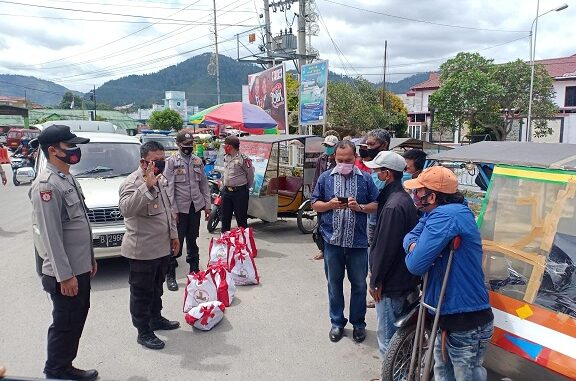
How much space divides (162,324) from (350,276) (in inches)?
75.5

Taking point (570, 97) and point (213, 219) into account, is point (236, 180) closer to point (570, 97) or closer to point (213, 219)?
point (213, 219)

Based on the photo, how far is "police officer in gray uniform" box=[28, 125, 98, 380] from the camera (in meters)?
2.97

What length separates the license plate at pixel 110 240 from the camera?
546cm

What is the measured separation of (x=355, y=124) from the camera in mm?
26094

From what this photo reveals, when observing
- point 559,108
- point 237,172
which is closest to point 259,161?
point 237,172

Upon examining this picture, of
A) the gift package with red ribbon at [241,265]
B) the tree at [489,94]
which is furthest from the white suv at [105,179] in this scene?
the tree at [489,94]

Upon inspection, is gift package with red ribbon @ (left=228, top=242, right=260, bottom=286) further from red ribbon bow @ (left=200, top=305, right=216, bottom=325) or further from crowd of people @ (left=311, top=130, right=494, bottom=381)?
crowd of people @ (left=311, top=130, right=494, bottom=381)

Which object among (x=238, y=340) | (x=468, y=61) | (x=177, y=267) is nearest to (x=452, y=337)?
(x=238, y=340)

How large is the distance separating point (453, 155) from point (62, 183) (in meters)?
3.11

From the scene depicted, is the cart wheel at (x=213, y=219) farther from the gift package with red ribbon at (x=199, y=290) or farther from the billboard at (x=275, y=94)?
the billboard at (x=275, y=94)

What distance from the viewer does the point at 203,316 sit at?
4.23 metres

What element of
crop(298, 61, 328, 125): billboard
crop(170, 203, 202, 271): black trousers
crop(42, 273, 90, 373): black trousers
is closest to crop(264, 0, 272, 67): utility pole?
crop(298, 61, 328, 125): billboard

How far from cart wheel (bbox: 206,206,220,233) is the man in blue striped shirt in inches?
174

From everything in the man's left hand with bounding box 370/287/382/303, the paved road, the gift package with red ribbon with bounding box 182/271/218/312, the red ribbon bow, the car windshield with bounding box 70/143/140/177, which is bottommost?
the paved road
